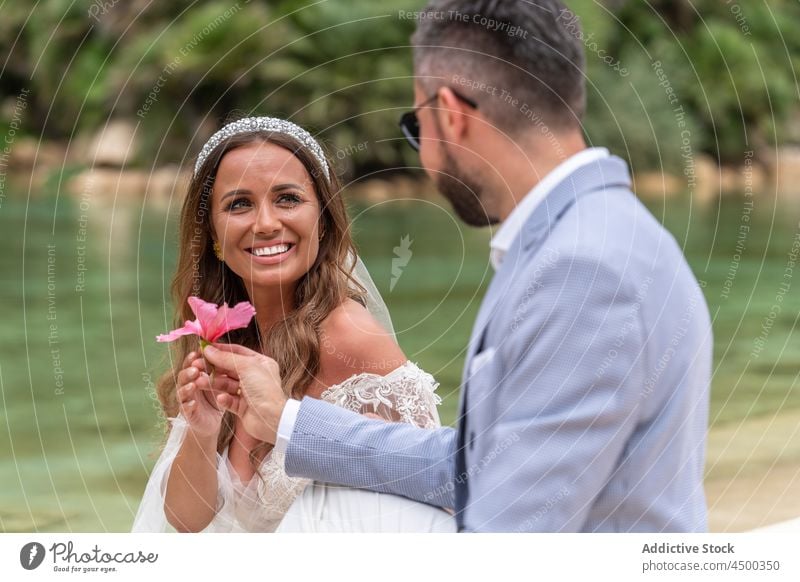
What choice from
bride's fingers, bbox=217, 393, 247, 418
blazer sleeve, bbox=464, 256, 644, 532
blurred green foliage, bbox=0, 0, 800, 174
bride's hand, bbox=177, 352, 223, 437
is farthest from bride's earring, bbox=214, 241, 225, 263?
blurred green foliage, bbox=0, 0, 800, 174

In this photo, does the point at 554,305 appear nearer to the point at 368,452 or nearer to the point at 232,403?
the point at 368,452

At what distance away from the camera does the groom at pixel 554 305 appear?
133 cm

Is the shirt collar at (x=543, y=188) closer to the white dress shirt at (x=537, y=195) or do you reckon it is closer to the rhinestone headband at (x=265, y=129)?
the white dress shirt at (x=537, y=195)

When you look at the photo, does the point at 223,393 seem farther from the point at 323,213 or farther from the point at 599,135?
the point at 599,135

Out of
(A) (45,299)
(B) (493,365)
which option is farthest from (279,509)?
(A) (45,299)

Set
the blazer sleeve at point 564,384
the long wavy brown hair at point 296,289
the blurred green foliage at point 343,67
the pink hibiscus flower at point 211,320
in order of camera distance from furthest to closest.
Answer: the blurred green foliage at point 343,67
the long wavy brown hair at point 296,289
the pink hibiscus flower at point 211,320
the blazer sleeve at point 564,384

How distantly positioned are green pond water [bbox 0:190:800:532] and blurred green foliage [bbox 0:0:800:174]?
0.75 meters

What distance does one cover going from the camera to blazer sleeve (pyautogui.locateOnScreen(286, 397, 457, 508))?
1.86m

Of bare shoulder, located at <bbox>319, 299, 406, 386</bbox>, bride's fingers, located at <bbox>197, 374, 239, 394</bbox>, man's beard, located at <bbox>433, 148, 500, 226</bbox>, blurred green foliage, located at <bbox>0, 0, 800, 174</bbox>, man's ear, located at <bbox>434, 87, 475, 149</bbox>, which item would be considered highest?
blurred green foliage, located at <bbox>0, 0, 800, 174</bbox>

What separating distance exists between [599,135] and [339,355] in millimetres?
6695

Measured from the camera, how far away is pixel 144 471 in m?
3.97

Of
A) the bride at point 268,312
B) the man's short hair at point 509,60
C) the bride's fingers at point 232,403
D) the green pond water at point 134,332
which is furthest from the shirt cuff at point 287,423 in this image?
the green pond water at point 134,332

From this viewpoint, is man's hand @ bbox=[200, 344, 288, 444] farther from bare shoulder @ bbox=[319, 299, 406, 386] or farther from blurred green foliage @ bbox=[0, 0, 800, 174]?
blurred green foliage @ bbox=[0, 0, 800, 174]

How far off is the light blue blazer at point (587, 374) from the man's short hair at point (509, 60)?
10cm
